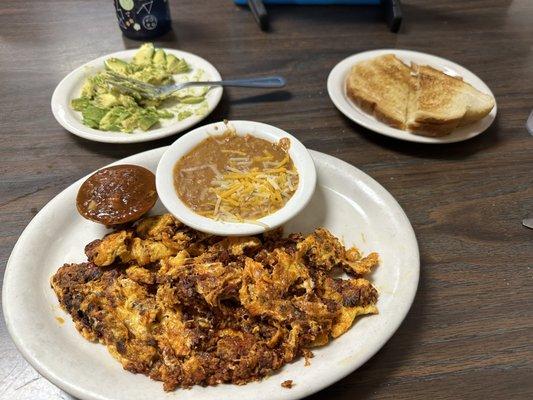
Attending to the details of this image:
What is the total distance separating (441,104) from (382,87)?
0.44 meters

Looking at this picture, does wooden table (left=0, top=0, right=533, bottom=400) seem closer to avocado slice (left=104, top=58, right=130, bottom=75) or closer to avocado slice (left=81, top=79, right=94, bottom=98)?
avocado slice (left=81, top=79, right=94, bottom=98)

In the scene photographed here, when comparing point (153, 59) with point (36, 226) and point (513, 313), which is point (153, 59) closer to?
point (36, 226)

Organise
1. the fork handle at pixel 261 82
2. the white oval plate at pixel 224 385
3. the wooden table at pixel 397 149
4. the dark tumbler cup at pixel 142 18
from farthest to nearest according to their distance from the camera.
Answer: the dark tumbler cup at pixel 142 18, the fork handle at pixel 261 82, the wooden table at pixel 397 149, the white oval plate at pixel 224 385

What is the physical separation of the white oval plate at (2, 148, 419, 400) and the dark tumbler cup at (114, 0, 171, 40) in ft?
5.52

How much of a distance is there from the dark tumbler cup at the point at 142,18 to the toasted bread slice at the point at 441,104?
2.10 meters

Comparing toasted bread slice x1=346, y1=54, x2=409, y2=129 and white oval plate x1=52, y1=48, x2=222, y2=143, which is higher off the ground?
white oval plate x1=52, y1=48, x2=222, y2=143

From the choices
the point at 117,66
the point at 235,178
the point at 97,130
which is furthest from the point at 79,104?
the point at 235,178

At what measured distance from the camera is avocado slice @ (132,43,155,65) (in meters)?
3.34

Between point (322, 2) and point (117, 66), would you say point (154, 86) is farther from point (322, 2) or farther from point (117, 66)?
point (322, 2)

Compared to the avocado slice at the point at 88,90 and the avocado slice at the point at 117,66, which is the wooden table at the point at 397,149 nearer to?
the avocado slice at the point at 88,90

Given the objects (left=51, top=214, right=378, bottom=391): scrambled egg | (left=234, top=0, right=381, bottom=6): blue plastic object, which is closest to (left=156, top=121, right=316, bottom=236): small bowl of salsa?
(left=51, top=214, right=378, bottom=391): scrambled egg

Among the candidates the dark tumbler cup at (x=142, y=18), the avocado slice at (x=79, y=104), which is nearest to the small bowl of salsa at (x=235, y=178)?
the avocado slice at (x=79, y=104)

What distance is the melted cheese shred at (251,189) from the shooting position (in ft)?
6.90

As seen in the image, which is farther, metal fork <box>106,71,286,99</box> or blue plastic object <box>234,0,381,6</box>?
blue plastic object <box>234,0,381,6</box>
